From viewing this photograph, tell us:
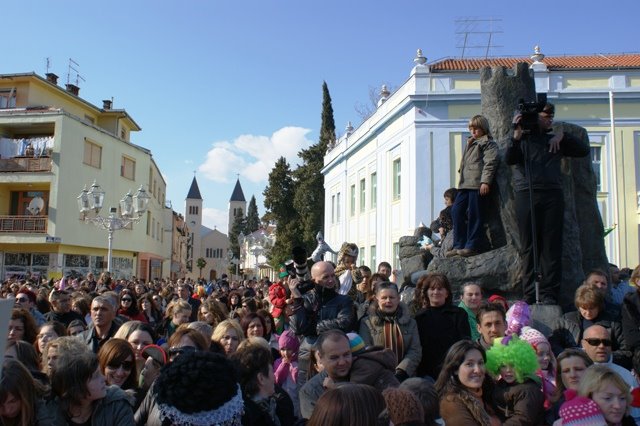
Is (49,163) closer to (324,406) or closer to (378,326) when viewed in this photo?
(378,326)

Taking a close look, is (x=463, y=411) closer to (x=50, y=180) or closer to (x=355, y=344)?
(x=355, y=344)

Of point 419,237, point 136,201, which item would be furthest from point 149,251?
point 419,237

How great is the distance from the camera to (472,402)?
3701mm

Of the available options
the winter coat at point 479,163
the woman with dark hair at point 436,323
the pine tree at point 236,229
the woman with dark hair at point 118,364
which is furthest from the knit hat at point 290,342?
the pine tree at point 236,229

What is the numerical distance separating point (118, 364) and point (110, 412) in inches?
34.8

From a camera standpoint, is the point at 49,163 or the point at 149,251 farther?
the point at 149,251

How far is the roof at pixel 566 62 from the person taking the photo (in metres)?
24.7

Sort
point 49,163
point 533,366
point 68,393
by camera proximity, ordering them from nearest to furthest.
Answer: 1. point 68,393
2. point 533,366
3. point 49,163

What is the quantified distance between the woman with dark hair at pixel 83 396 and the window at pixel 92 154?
3098 centimetres

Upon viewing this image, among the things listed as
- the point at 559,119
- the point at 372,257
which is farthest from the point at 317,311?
the point at 372,257

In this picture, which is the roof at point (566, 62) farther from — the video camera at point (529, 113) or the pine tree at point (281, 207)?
the pine tree at point (281, 207)

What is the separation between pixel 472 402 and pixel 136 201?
16.4 m

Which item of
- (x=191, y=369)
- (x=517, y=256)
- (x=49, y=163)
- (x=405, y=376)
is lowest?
(x=405, y=376)

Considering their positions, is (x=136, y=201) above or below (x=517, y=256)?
above
